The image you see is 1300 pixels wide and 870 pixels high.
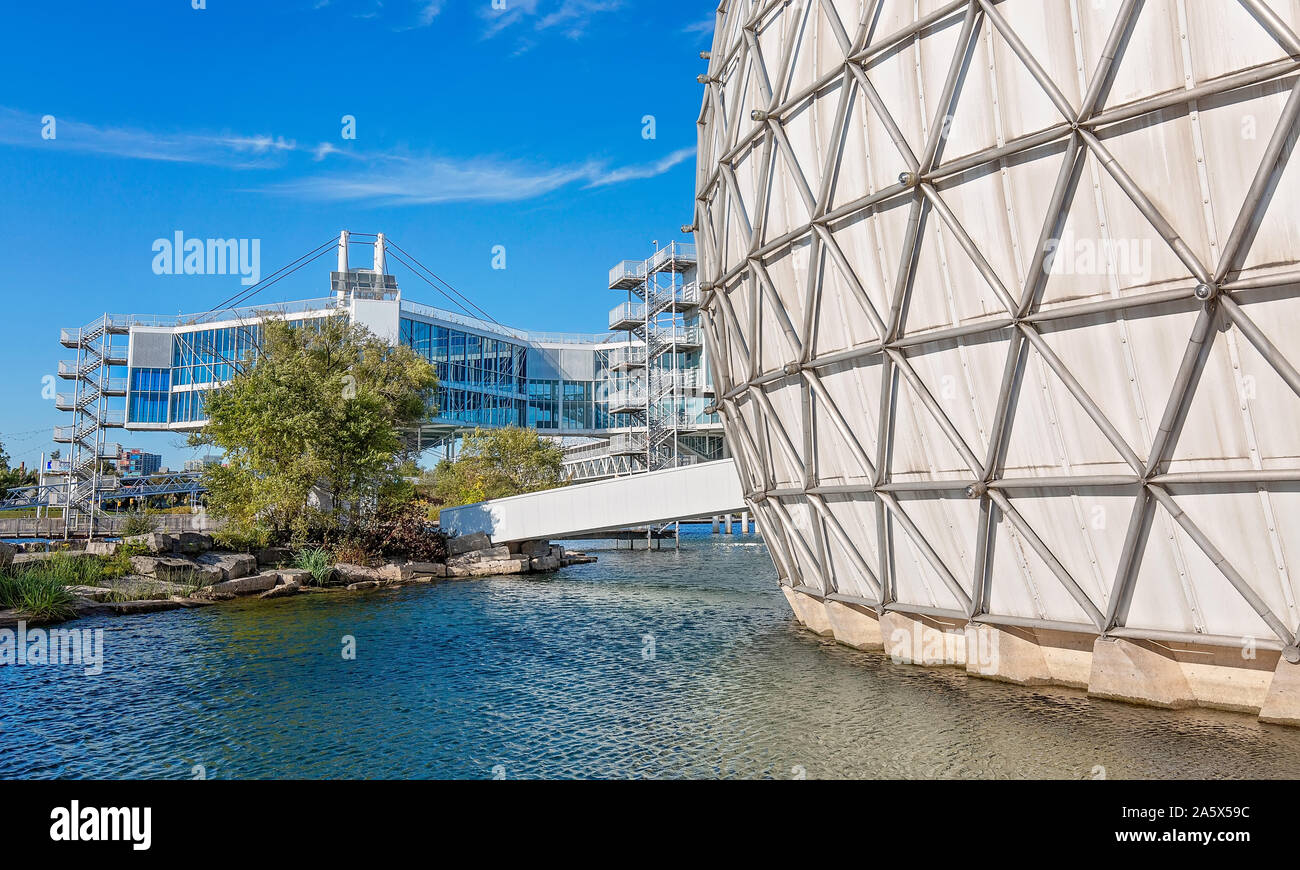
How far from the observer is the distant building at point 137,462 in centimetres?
8000

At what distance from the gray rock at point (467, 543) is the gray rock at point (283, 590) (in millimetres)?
10127

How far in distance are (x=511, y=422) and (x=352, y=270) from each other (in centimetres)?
2151

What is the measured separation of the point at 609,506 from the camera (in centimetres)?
3553

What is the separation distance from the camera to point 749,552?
49938 millimetres

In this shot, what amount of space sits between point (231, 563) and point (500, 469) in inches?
1093

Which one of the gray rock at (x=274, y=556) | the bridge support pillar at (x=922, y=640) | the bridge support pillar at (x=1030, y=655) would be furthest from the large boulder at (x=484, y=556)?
the bridge support pillar at (x=1030, y=655)

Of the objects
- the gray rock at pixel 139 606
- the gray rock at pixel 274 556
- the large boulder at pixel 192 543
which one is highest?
the large boulder at pixel 192 543

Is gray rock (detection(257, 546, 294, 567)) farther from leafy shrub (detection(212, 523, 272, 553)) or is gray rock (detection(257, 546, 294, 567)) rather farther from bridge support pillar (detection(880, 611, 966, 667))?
bridge support pillar (detection(880, 611, 966, 667))

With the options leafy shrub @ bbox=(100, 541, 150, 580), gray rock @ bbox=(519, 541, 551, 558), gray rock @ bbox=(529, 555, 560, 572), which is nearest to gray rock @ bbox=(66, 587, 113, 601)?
leafy shrub @ bbox=(100, 541, 150, 580)

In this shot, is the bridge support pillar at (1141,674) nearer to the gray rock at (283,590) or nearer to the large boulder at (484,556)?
the gray rock at (283,590)

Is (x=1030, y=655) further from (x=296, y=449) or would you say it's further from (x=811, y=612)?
(x=296, y=449)

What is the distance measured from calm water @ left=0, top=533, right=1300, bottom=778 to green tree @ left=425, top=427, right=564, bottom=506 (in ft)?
113
